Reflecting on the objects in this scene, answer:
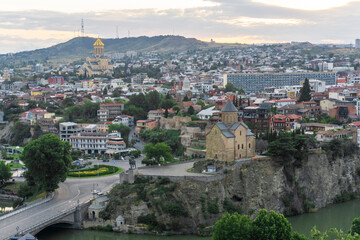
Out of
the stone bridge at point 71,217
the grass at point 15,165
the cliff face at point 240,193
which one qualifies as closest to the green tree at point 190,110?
the grass at point 15,165

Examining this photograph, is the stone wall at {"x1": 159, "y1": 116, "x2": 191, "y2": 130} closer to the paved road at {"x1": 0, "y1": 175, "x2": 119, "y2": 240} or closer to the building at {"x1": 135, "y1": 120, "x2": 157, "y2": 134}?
the building at {"x1": 135, "y1": 120, "x2": 157, "y2": 134}

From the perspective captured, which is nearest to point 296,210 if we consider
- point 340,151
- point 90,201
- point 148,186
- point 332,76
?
point 340,151

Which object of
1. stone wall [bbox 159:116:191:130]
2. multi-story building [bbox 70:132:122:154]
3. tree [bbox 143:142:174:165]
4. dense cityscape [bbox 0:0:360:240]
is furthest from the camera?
stone wall [bbox 159:116:191:130]

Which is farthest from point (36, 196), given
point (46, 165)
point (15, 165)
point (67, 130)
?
point (67, 130)

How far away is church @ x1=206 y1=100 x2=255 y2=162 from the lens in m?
29.6

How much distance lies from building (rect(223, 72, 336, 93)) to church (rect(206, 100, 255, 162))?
124 ft

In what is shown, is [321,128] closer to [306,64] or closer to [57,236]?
[57,236]

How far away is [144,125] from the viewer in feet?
150

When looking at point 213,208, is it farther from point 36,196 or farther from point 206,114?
point 206,114

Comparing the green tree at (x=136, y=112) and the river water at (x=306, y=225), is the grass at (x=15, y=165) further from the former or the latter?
the river water at (x=306, y=225)

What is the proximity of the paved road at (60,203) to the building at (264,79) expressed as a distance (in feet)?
126

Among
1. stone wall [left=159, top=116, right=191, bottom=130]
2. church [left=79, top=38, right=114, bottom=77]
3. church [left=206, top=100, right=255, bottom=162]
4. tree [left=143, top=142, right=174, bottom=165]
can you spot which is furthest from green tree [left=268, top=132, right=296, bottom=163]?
church [left=79, top=38, right=114, bottom=77]

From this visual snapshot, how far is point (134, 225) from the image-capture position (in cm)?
2570

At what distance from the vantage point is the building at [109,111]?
1998 inches
